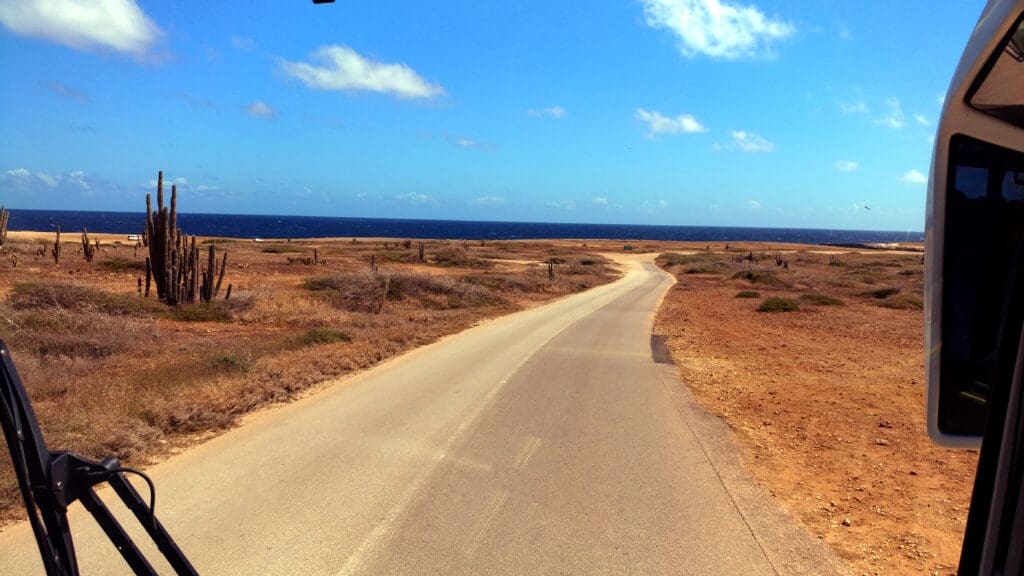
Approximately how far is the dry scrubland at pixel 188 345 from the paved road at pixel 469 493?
2.53ft

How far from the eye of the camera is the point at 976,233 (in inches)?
100

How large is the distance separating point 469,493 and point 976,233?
15.5 feet

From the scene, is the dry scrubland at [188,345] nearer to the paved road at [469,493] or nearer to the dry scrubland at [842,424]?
the paved road at [469,493]

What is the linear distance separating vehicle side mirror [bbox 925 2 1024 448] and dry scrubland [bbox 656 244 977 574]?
2844 mm

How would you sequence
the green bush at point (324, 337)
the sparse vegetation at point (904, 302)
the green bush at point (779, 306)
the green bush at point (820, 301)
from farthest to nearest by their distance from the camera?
the green bush at point (820, 301)
the sparse vegetation at point (904, 302)
the green bush at point (779, 306)
the green bush at point (324, 337)

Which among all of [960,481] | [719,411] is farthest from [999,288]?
[719,411]

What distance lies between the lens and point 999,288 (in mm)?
2441

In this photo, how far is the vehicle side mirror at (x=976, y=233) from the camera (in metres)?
2.13

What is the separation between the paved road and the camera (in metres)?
4.93

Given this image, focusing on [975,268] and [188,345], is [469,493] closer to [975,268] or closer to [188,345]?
[975,268]

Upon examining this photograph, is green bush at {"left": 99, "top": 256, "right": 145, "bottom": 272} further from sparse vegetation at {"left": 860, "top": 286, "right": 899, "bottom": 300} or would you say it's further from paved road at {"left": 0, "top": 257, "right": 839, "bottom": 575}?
sparse vegetation at {"left": 860, "top": 286, "right": 899, "bottom": 300}

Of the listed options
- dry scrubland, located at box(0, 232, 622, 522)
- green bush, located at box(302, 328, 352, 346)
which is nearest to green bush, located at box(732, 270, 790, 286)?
dry scrubland, located at box(0, 232, 622, 522)

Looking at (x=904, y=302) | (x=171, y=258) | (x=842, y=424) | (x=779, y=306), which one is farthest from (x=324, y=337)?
(x=904, y=302)

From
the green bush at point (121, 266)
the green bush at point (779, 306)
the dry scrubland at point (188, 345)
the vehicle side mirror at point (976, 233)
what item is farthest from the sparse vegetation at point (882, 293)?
the green bush at point (121, 266)
